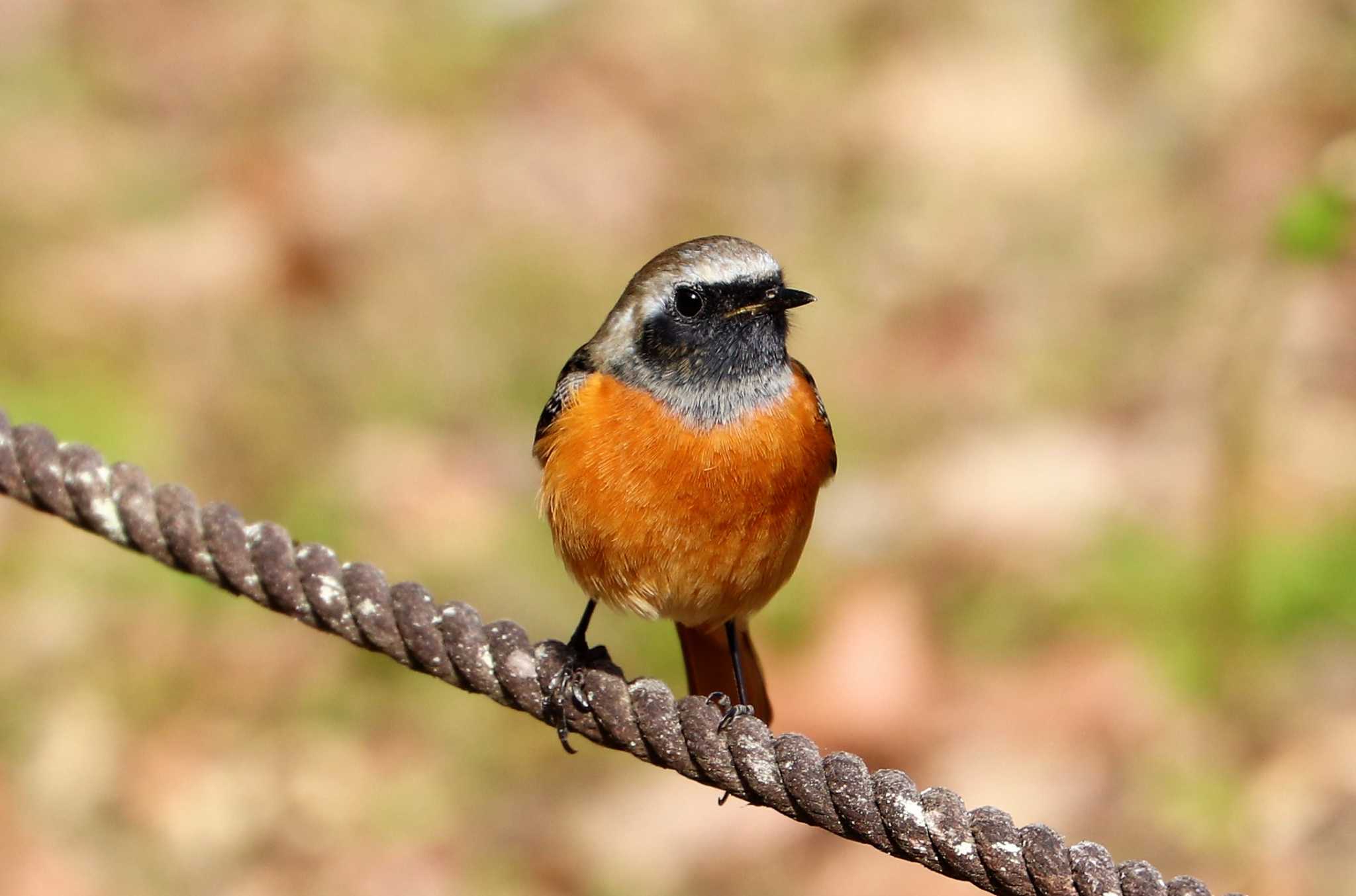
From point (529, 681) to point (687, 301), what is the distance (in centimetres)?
147

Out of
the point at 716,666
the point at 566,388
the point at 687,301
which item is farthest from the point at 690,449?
the point at 716,666

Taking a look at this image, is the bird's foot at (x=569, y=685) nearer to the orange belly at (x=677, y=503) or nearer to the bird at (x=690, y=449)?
the bird at (x=690, y=449)

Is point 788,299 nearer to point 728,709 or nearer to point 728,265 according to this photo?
point 728,265

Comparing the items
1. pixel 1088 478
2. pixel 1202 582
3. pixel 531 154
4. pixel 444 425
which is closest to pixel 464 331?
pixel 444 425

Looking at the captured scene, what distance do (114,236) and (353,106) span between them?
5.44 ft

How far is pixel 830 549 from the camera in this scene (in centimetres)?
763

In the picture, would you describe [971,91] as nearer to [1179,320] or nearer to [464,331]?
[1179,320]

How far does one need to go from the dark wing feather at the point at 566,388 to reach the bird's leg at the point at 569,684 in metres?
0.70

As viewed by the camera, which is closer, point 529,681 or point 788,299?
point 529,681

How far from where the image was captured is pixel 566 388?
487 centimetres

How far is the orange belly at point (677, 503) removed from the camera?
439 cm

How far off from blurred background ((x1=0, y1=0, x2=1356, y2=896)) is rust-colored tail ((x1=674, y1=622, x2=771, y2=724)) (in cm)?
122

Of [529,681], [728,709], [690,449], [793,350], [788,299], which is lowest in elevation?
[529,681]

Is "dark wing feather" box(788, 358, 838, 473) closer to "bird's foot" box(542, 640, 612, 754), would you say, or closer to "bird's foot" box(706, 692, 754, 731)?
"bird's foot" box(706, 692, 754, 731)
